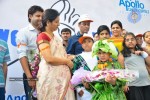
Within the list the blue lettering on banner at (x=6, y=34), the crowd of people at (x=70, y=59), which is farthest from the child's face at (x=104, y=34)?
the blue lettering on banner at (x=6, y=34)

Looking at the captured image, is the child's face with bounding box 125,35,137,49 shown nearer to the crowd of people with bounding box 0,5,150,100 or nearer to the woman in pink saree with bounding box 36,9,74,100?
the crowd of people with bounding box 0,5,150,100

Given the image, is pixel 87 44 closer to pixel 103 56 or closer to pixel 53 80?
pixel 103 56

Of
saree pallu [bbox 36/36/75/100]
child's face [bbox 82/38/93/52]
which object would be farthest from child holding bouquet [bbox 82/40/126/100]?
child's face [bbox 82/38/93/52]

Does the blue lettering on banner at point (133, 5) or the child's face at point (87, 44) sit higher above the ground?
the blue lettering on banner at point (133, 5)

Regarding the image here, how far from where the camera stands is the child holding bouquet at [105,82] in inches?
122

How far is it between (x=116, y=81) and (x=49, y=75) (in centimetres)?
64

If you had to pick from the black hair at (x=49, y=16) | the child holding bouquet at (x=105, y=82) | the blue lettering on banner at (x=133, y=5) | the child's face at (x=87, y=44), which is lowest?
the child holding bouquet at (x=105, y=82)

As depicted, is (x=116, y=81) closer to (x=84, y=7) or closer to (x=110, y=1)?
(x=84, y=7)

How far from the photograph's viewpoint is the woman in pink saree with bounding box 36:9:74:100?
9.89ft

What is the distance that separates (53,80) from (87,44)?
32.8 inches

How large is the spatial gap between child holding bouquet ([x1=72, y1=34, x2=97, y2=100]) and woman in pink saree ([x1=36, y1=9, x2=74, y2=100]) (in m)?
0.38

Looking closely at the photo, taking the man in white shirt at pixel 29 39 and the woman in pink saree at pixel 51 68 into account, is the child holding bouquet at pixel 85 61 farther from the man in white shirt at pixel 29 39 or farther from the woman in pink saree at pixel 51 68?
the man in white shirt at pixel 29 39

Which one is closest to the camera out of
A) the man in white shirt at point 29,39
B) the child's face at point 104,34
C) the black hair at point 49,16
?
the black hair at point 49,16

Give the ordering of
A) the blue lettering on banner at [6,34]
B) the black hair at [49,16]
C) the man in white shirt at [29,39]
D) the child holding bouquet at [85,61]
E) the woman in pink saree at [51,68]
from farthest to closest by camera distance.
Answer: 1. the blue lettering on banner at [6,34]
2. the man in white shirt at [29,39]
3. the child holding bouquet at [85,61]
4. the black hair at [49,16]
5. the woman in pink saree at [51,68]
